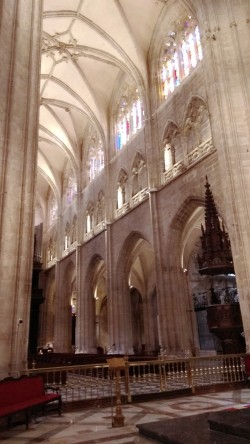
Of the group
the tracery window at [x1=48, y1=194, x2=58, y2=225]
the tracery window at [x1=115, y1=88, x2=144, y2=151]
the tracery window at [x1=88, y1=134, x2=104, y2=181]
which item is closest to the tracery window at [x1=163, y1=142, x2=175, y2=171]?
the tracery window at [x1=115, y1=88, x2=144, y2=151]

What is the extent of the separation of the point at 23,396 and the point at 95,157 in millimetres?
20607

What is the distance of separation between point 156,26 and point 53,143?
11589mm

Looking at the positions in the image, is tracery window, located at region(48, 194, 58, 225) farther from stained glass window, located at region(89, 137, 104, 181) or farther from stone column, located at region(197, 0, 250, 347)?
stone column, located at region(197, 0, 250, 347)

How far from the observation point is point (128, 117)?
21188 millimetres

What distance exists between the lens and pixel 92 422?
5.67 m

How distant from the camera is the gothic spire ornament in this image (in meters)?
11.0

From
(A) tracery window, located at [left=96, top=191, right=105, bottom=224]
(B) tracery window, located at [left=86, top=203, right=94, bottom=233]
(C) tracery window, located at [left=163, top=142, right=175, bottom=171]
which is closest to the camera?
(C) tracery window, located at [left=163, top=142, right=175, bottom=171]

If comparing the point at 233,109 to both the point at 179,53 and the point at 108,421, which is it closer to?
the point at 179,53

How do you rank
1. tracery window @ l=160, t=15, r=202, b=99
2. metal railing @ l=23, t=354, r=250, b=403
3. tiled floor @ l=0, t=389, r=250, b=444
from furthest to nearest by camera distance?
tracery window @ l=160, t=15, r=202, b=99 < metal railing @ l=23, t=354, r=250, b=403 < tiled floor @ l=0, t=389, r=250, b=444

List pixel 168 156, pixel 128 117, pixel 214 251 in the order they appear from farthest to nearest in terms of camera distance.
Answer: pixel 128 117, pixel 168 156, pixel 214 251

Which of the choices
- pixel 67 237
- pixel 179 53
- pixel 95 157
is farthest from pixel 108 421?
pixel 67 237

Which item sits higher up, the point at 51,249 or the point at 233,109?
the point at 51,249

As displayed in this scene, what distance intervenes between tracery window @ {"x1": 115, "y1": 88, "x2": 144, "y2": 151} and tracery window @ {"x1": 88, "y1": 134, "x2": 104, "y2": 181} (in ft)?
7.70

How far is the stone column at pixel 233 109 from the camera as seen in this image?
34.4 ft
